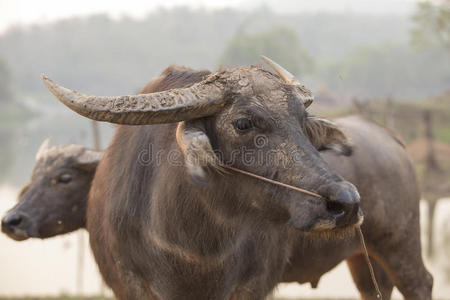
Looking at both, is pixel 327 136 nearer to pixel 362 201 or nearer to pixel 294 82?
pixel 294 82

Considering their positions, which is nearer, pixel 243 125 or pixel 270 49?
pixel 243 125

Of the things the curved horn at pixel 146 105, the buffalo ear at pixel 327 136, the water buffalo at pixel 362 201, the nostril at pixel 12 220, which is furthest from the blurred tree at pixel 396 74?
the curved horn at pixel 146 105

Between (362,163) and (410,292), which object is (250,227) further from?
(410,292)

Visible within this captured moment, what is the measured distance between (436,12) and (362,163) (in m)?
25.5

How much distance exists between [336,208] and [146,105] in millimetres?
958

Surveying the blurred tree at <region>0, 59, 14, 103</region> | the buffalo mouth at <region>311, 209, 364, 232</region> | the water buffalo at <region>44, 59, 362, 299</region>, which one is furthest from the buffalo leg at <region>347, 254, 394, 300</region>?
the blurred tree at <region>0, 59, 14, 103</region>

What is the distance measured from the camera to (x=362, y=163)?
3.79m

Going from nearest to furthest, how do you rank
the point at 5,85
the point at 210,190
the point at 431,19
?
the point at 210,190, the point at 431,19, the point at 5,85

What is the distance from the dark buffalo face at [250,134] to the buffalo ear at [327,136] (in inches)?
5.2

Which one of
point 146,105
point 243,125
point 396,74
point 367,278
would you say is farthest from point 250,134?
point 396,74

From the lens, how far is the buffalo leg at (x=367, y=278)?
14.2 ft

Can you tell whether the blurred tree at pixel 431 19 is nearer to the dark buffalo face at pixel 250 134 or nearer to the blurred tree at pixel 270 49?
the blurred tree at pixel 270 49

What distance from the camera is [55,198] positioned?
429 centimetres

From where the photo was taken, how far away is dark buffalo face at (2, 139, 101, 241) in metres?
Result: 4.22
